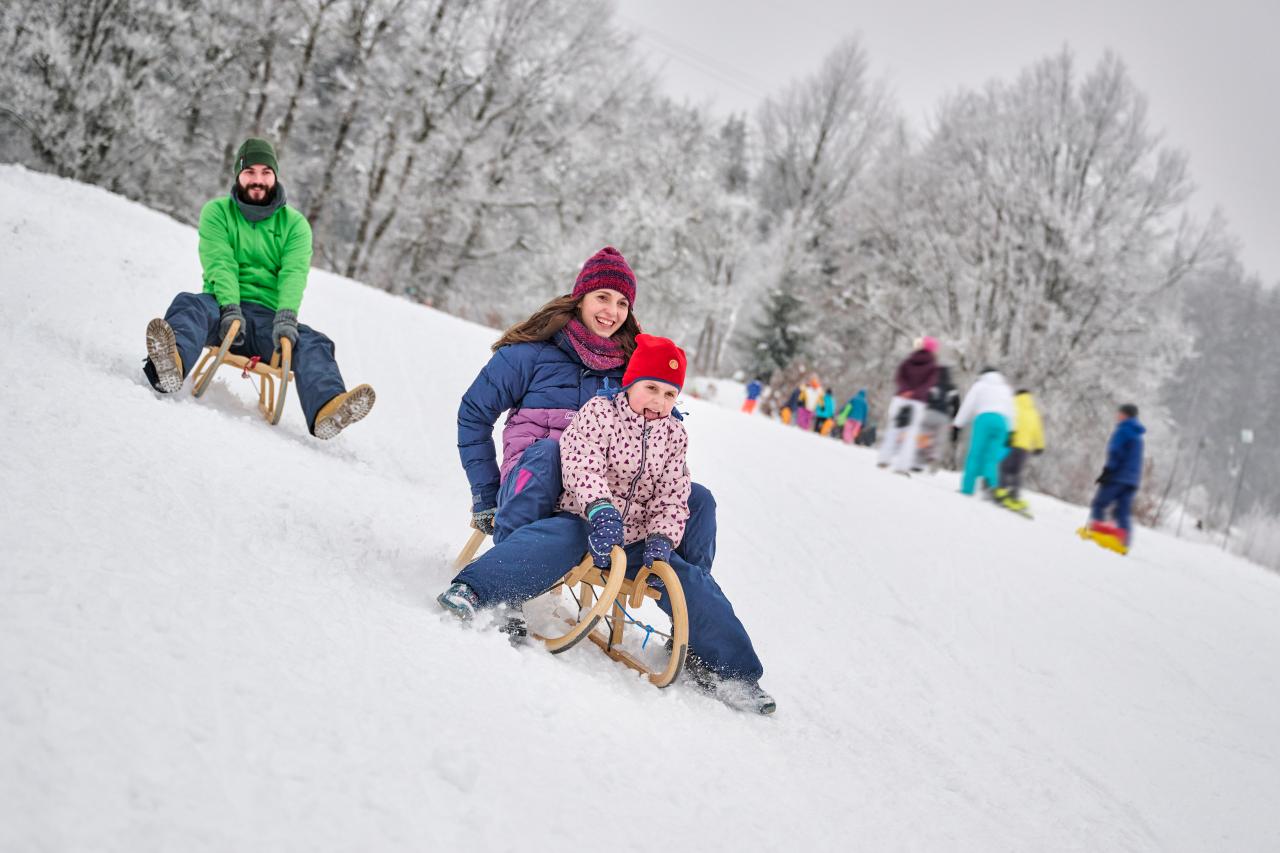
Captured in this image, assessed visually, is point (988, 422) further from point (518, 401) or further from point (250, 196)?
point (250, 196)

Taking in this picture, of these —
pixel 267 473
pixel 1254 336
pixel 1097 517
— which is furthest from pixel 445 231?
pixel 1254 336

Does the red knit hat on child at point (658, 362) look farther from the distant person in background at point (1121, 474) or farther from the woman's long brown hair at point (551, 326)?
the distant person in background at point (1121, 474)

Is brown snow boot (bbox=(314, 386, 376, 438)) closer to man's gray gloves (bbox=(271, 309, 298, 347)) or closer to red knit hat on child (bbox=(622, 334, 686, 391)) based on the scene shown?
man's gray gloves (bbox=(271, 309, 298, 347))

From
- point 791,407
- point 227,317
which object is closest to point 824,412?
point 791,407

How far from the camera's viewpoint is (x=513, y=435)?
2.84m

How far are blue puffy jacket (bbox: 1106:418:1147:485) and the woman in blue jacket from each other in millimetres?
6886

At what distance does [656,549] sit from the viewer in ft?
7.60

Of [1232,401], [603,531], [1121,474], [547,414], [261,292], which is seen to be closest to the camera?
[603,531]

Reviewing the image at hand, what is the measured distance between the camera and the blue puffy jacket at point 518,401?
2.80 meters

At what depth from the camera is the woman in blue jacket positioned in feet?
9.21

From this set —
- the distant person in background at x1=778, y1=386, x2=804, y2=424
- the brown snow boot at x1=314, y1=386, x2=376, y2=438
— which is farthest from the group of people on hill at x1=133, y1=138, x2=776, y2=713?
the distant person in background at x1=778, y1=386, x2=804, y2=424

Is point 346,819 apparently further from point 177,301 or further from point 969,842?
point 177,301

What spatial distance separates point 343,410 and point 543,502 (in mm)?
2152

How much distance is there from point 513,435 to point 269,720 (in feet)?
5.45
